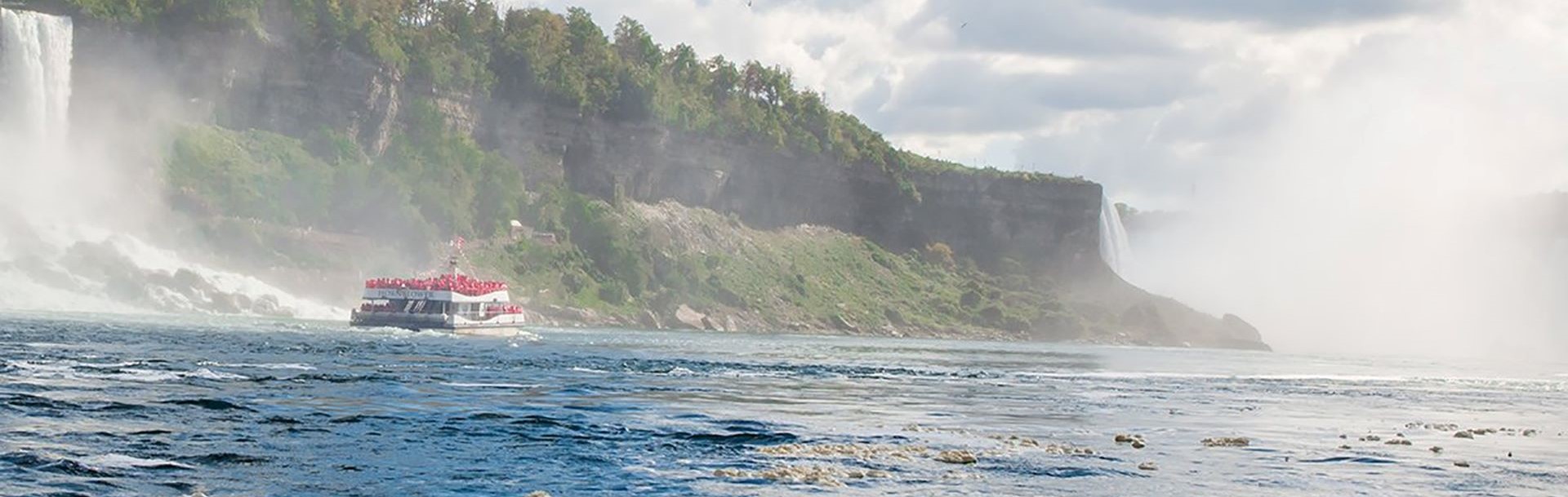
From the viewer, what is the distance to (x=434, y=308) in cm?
12925

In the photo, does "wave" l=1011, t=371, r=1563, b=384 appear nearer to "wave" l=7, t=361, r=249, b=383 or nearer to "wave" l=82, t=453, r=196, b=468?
"wave" l=7, t=361, r=249, b=383

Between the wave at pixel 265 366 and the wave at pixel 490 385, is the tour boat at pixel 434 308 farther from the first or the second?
the wave at pixel 490 385

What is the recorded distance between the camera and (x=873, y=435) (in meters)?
48.5

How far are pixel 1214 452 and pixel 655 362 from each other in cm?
4805

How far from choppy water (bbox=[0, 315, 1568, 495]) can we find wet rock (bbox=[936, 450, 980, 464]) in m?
0.38

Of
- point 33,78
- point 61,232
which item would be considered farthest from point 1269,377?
point 33,78

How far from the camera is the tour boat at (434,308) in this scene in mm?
127688

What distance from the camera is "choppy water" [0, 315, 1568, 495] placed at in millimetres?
36875

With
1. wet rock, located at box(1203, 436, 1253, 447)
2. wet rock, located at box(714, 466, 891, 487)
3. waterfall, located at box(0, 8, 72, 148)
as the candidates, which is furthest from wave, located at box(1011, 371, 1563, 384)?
waterfall, located at box(0, 8, 72, 148)

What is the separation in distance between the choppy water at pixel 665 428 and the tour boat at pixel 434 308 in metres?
34.1

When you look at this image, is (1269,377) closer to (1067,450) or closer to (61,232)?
(1067,450)

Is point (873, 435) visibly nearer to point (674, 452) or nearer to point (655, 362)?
point (674, 452)

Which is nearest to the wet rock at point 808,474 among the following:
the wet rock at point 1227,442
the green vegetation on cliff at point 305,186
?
the wet rock at point 1227,442

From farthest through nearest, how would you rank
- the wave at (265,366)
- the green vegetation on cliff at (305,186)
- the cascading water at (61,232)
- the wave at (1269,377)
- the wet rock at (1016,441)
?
the green vegetation on cliff at (305,186) < the cascading water at (61,232) < the wave at (1269,377) < the wave at (265,366) < the wet rock at (1016,441)
